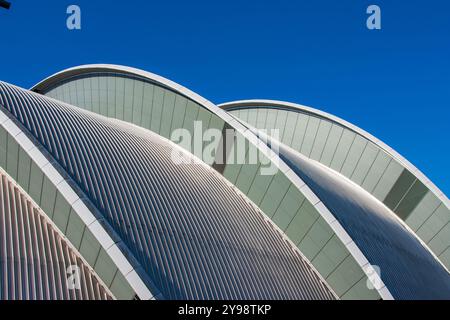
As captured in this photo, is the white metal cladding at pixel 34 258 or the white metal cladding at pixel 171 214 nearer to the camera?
the white metal cladding at pixel 34 258

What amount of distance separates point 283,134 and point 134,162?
14.5 m

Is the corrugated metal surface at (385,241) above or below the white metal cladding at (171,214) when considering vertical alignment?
below

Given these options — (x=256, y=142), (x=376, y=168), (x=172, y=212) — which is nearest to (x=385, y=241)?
(x=256, y=142)

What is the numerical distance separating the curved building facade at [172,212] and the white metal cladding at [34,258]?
0.12 ft

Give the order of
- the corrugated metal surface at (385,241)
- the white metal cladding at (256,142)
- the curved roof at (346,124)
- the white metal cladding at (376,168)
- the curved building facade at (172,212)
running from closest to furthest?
the curved building facade at (172,212) → the white metal cladding at (256,142) → the corrugated metal surface at (385,241) → the curved roof at (346,124) → the white metal cladding at (376,168)

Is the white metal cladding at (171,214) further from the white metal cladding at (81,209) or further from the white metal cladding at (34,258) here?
the white metal cladding at (34,258)

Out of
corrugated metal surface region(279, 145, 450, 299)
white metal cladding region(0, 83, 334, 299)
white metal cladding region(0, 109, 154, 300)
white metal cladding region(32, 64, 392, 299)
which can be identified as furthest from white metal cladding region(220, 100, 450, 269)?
white metal cladding region(0, 109, 154, 300)

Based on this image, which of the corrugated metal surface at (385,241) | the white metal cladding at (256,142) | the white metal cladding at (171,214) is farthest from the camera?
the corrugated metal surface at (385,241)

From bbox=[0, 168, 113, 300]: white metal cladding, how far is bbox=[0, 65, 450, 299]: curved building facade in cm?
4

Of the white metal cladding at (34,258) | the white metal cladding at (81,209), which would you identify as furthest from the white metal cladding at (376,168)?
the white metal cladding at (81,209)

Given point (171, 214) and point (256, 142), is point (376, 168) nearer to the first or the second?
point (256, 142)

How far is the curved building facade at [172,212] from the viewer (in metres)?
12.7

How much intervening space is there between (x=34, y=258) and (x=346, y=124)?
19.9 m

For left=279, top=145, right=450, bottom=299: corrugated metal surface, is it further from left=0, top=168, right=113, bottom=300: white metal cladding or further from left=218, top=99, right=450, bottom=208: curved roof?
left=0, top=168, right=113, bottom=300: white metal cladding
